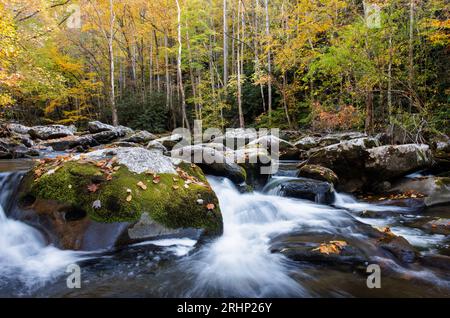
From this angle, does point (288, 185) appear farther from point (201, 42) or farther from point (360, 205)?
point (201, 42)

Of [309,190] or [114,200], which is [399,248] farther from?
[114,200]

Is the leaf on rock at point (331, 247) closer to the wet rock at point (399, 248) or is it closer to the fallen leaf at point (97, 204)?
the wet rock at point (399, 248)

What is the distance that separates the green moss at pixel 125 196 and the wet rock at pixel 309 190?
2.64m

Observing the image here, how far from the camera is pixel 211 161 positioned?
664cm

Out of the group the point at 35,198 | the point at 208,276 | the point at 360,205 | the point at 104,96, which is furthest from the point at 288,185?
the point at 104,96

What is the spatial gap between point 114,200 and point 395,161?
6.40 m

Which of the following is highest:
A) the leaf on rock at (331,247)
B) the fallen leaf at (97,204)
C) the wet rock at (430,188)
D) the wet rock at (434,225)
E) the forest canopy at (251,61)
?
the forest canopy at (251,61)

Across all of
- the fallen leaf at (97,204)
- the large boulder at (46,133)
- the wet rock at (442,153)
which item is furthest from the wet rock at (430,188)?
the large boulder at (46,133)

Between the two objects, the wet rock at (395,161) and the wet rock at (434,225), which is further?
the wet rock at (395,161)

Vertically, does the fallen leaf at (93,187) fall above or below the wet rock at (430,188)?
above

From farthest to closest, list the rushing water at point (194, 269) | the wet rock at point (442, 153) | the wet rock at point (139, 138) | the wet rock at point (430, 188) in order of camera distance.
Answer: the wet rock at point (139, 138) < the wet rock at point (442, 153) < the wet rock at point (430, 188) < the rushing water at point (194, 269)

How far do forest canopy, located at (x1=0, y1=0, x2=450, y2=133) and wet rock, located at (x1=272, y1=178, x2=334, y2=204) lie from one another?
10.8 ft

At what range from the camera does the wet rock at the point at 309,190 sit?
6.64m

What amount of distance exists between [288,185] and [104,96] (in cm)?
2345
